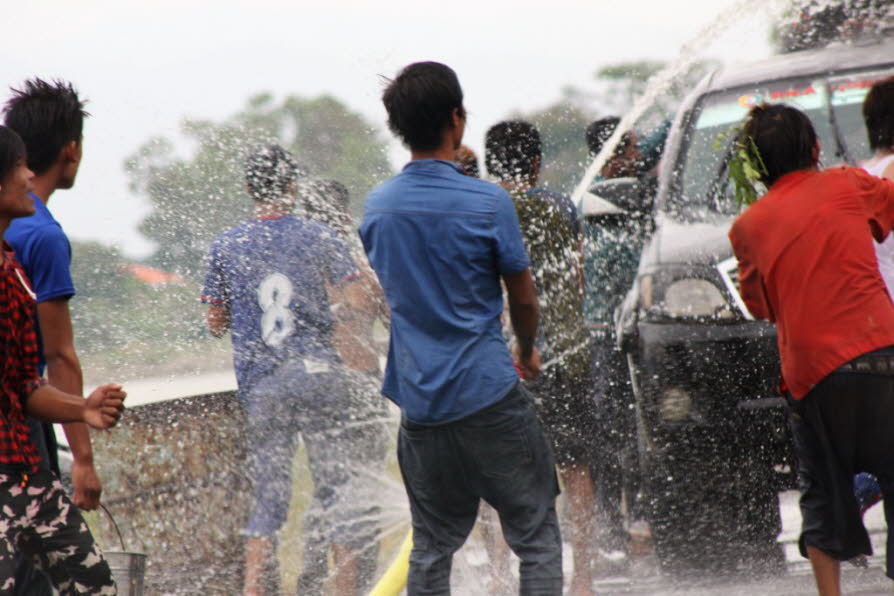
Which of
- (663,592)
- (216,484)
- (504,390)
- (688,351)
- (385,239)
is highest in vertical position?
(385,239)

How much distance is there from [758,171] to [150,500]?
2842 millimetres

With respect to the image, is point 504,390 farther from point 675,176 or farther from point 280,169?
point 675,176

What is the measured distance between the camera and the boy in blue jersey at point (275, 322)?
14.5 ft

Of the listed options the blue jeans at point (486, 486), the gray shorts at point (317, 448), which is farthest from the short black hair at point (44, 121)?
the gray shorts at point (317, 448)

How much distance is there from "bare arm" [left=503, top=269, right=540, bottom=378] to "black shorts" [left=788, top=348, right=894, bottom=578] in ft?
2.64

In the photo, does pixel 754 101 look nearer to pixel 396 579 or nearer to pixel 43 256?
pixel 396 579

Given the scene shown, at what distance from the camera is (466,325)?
2992 millimetres

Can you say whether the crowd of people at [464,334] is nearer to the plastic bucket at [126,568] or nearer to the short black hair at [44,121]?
the short black hair at [44,121]

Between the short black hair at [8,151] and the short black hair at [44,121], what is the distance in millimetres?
333

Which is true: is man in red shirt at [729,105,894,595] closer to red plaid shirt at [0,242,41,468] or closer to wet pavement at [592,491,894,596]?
wet pavement at [592,491,894,596]

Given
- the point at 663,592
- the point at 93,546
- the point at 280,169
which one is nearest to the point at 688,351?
the point at 663,592

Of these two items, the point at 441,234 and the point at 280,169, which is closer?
the point at 441,234

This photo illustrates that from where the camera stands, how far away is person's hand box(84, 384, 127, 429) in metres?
2.72

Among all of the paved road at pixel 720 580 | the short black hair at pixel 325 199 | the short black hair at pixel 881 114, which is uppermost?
the short black hair at pixel 881 114
